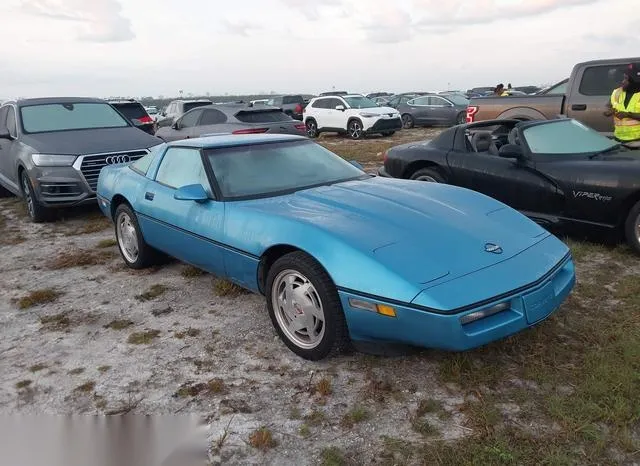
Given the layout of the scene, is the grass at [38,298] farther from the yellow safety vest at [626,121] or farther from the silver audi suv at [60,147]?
the yellow safety vest at [626,121]

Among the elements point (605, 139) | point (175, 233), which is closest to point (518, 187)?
point (605, 139)

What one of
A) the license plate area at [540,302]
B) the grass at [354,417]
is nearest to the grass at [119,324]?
the grass at [354,417]

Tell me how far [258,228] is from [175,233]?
1.07 m

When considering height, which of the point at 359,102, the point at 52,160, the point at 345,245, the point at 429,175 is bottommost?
the point at 429,175

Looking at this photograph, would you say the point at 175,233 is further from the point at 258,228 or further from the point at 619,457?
the point at 619,457

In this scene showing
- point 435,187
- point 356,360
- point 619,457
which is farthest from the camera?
point 435,187

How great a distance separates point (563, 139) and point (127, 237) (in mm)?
4416

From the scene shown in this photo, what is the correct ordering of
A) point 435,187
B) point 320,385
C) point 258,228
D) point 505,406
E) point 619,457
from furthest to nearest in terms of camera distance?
point 435,187 < point 258,228 < point 320,385 < point 505,406 < point 619,457

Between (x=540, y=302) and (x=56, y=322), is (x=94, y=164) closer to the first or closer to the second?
(x=56, y=322)

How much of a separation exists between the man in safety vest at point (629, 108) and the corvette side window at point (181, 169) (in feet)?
16.6

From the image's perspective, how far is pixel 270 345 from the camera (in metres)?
3.52

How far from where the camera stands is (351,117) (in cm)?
1872

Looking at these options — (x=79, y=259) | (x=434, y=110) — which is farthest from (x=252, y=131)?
(x=434, y=110)

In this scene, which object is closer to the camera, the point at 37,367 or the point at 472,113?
the point at 37,367
